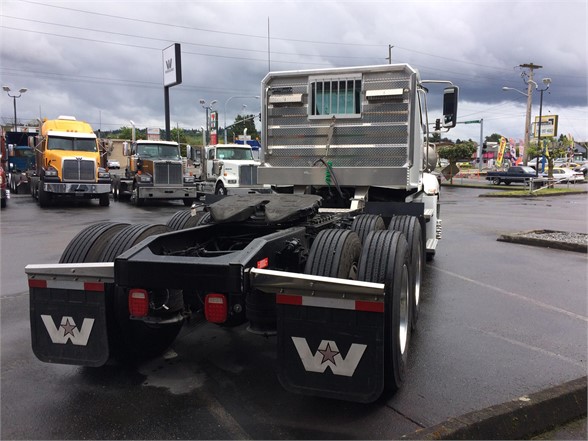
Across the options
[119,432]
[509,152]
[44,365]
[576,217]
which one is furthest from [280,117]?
[509,152]

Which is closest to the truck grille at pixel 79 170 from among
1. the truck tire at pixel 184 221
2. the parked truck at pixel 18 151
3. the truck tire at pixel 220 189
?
the truck tire at pixel 220 189

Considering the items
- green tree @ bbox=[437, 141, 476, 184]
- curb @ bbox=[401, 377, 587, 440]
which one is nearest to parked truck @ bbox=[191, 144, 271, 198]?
curb @ bbox=[401, 377, 587, 440]

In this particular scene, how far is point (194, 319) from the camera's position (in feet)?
18.1

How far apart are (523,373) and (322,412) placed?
6.25ft

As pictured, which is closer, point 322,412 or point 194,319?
point 322,412

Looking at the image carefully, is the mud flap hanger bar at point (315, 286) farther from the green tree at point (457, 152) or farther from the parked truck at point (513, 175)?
the parked truck at point (513, 175)

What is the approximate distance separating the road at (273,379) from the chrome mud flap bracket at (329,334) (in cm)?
33

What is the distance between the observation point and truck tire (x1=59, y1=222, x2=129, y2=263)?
4.09m

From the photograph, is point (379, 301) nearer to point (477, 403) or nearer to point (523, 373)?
point (477, 403)

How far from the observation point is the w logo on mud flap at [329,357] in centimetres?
313

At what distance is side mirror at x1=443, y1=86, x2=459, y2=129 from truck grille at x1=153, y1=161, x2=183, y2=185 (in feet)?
48.1

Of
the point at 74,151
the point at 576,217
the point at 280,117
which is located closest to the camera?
the point at 280,117

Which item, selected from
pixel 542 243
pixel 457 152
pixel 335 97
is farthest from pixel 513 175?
pixel 335 97

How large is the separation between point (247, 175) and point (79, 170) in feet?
22.0
